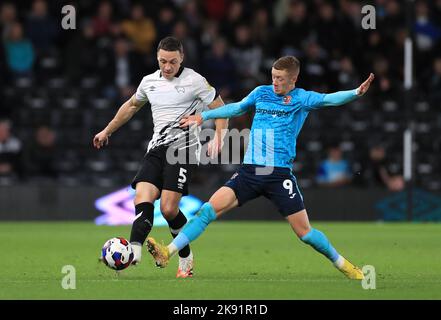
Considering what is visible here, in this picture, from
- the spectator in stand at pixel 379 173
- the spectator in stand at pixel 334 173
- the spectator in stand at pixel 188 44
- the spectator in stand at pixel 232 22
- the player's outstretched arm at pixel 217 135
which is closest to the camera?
the player's outstretched arm at pixel 217 135

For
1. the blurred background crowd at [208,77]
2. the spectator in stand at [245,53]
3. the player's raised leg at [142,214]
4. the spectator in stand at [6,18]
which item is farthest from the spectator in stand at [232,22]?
the player's raised leg at [142,214]

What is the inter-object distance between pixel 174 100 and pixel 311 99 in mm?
1327

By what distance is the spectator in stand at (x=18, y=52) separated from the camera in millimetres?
20141

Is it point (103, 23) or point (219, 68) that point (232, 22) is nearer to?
point (219, 68)

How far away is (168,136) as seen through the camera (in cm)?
1020

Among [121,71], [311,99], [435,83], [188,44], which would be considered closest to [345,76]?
[435,83]

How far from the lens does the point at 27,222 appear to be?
18.7 metres

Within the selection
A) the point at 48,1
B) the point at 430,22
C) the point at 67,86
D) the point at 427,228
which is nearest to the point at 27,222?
the point at 67,86

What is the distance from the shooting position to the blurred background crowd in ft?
64.3

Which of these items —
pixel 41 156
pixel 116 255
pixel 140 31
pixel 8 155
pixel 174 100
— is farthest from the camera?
pixel 140 31

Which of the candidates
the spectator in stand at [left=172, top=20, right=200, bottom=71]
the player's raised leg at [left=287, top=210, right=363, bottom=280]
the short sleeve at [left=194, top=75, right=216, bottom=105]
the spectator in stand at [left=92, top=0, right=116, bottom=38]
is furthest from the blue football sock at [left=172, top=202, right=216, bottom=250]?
the spectator in stand at [left=92, top=0, right=116, bottom=38]

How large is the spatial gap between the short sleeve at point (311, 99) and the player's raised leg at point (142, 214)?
1.54m

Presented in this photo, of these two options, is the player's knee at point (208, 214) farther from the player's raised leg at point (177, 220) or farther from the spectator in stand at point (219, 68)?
the spectator in stand at point (219, 68)

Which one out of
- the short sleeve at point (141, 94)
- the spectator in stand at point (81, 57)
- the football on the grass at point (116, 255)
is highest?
the spectator in stand at point (81, 57)
